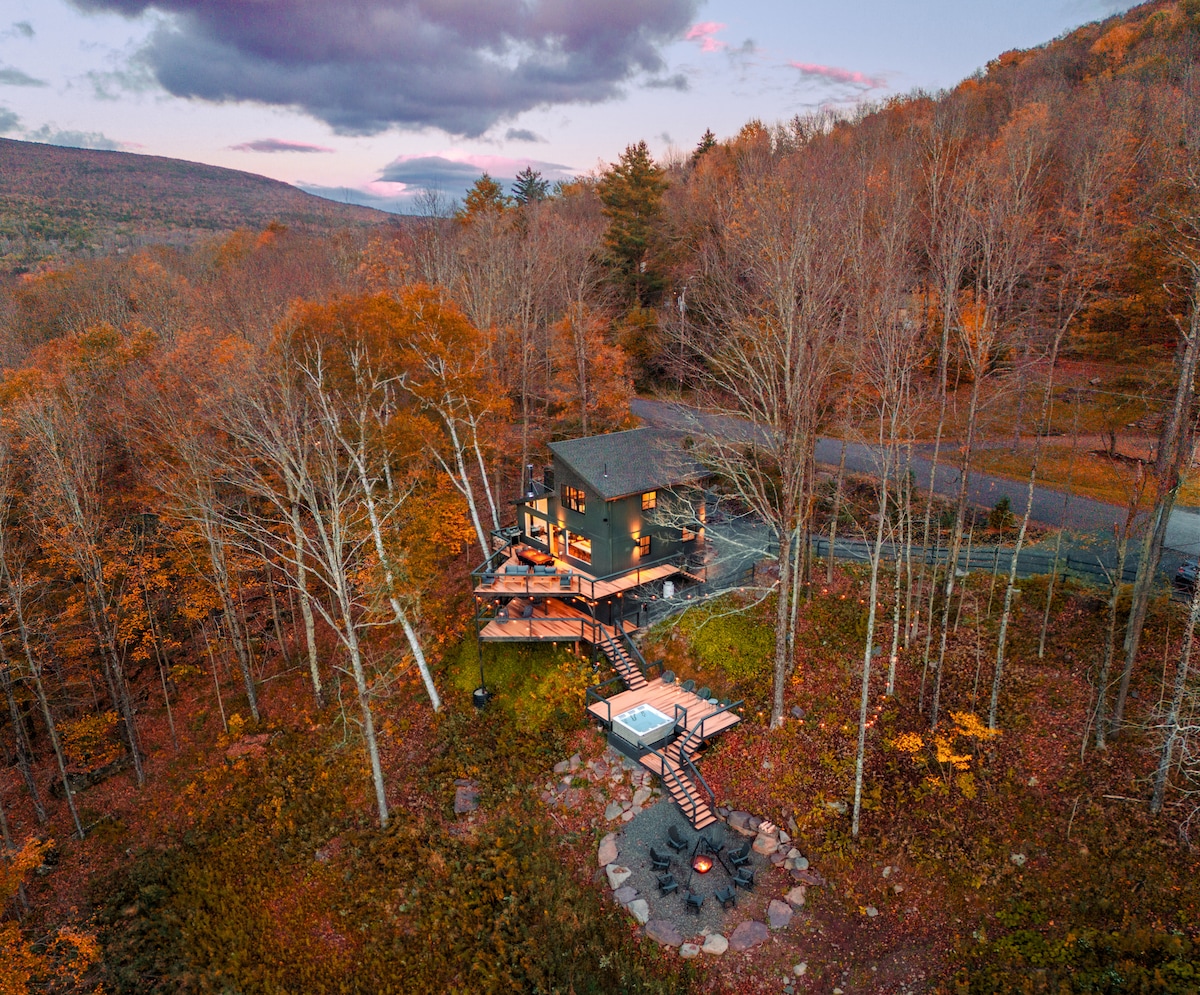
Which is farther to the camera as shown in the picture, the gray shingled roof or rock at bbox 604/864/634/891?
the gray shingled roof

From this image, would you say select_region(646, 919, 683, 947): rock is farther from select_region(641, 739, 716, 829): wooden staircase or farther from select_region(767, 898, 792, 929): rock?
select_region(641, 739, 716, 829): wooden staircase

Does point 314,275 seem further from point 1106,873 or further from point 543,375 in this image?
point 1106,873

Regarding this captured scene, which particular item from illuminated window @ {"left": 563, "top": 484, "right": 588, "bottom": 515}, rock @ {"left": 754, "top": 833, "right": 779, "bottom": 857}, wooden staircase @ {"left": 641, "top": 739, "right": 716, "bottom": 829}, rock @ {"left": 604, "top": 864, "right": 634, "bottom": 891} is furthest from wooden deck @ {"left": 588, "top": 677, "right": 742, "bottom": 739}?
illuminated window @ {"left": 563, "top": 484, "right": 588, "bottom": 515}

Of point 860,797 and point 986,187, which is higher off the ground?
point 986,187

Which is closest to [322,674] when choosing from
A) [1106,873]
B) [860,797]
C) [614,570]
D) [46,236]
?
[614,570]

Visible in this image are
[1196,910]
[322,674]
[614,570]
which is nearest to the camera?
[1196,910]

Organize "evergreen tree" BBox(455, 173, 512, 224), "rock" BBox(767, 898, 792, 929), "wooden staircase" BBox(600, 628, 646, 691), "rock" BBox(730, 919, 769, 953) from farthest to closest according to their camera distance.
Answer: "evergreen tree" BBox(455, 173, 512, 224) → "wooden staircase" BBox(600, 628, 646, 691) → "rock" BBox(767, 898, 792, 929) → "rock" BBox(730, 919, 769, 953)

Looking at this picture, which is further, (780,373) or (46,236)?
(46,236)
